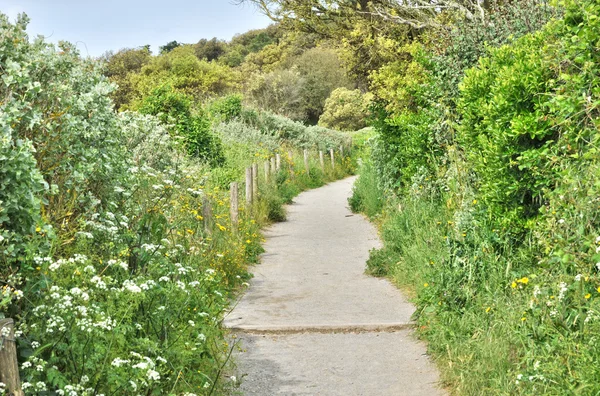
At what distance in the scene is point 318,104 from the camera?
5700cm

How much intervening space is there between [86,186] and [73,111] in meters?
0.67

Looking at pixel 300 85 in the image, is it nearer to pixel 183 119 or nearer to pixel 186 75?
pixel 186 75

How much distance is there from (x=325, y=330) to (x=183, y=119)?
1328 centimetres

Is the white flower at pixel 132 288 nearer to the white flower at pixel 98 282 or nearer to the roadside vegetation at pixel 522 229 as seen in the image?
the white flower at pixel 98 282

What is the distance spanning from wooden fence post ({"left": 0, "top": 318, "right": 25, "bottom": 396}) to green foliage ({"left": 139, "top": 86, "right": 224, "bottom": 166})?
645 inches

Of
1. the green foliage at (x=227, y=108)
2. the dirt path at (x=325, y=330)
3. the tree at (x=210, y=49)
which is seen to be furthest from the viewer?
the tree at (x=210, y=49)

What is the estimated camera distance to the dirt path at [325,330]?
6.49 metres

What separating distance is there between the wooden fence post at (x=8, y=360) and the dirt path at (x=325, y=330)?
2.34 meters

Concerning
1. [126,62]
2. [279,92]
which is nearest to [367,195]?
[279,92]

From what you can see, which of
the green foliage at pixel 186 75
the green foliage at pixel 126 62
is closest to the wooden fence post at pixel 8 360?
the green foliage at pixel 186 75

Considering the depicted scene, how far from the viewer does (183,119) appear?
800 inches

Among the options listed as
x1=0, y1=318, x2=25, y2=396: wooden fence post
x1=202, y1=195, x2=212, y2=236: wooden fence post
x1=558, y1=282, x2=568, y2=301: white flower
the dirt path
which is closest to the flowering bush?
x1=0, y1=318, x2=25, y2=396: wooden fence post

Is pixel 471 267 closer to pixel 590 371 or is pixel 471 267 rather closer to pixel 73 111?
pixel 590 371

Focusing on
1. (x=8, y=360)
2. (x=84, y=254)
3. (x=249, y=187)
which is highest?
(x=84, y=254)
